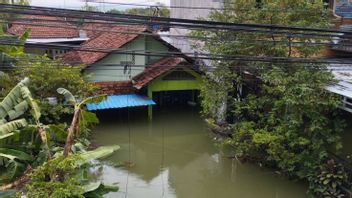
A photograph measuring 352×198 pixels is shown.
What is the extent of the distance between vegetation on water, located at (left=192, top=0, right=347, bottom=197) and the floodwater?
0.53 meters

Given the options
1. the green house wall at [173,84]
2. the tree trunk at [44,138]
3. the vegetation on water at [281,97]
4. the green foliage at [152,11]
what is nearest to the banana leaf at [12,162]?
the tree trunk at [44,138]

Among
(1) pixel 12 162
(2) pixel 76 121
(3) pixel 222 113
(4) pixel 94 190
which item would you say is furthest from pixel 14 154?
(3) pixel 222 113

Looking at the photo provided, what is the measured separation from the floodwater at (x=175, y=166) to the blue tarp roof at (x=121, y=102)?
0.82 m

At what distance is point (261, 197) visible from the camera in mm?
8938

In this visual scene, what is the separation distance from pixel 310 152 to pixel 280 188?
1293 millimetres

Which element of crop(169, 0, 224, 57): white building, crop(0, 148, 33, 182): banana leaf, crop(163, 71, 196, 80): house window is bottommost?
crop(0, 148, 33, 182): banana leaf

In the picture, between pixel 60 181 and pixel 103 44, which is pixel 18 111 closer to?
pixel 60 181

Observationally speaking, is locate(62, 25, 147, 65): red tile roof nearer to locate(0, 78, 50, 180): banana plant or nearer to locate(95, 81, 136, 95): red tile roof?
locate(95, 81, 136, 95): red tile roof

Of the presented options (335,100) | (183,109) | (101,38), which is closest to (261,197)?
(335,100)

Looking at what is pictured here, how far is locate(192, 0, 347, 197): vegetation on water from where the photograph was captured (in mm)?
8219

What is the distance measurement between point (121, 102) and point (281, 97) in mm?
6077

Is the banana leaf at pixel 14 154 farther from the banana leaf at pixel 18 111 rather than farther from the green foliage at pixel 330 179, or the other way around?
the green foliage at pixel 330 179

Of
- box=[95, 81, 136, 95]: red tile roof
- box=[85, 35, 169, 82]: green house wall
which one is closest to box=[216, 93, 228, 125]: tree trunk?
box=[85, 35, 169, 82]: green house wall

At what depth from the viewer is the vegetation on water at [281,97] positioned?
8219 millimetres
